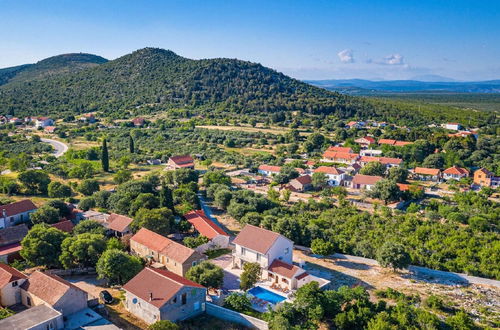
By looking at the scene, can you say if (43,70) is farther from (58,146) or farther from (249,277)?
(249,277)

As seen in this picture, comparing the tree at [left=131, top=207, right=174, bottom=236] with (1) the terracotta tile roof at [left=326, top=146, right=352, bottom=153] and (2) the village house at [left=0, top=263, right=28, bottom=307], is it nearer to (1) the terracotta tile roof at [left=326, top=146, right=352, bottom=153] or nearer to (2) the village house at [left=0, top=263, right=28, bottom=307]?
(2) the village house at [left=0, top=263, right=28, bottom=307]

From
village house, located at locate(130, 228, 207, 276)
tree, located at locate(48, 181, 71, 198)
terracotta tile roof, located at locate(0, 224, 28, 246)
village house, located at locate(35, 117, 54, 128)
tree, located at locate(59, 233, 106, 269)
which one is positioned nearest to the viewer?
tree, located at locate(59, 233, 106, 269)

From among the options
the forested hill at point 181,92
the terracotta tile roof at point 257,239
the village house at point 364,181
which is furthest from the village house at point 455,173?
the forested hill at point 181,92

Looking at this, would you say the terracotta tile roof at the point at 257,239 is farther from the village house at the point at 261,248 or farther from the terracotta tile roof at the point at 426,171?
the terracotta tile roof at the point at 426,171

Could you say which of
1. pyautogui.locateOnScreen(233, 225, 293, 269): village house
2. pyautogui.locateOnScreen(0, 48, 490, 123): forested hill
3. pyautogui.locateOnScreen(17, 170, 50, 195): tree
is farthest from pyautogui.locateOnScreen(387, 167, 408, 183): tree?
pyautogui.locateOnScreen(0, 48, 490, 123): forested hill

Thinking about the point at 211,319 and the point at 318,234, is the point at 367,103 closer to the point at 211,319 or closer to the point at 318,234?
the point at 318,234

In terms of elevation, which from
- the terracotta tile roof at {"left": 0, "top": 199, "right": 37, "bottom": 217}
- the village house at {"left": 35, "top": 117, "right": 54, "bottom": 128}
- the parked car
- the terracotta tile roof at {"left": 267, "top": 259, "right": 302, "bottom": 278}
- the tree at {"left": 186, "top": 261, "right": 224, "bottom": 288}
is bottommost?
the parked car

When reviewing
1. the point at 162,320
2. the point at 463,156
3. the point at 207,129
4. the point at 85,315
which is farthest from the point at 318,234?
the point at 207,129
